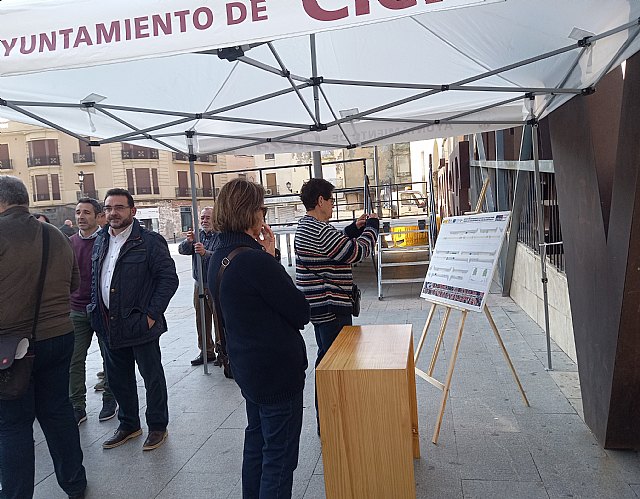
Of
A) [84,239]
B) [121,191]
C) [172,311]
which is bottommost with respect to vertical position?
[172,311]

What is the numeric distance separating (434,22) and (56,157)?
52.4 metres

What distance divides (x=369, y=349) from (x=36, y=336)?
1.90m

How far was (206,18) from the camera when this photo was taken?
7.37 ft

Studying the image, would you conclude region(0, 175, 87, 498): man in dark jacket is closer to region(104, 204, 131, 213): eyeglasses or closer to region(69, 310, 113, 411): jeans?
region(104, 204, 131, 213): eyeglasses

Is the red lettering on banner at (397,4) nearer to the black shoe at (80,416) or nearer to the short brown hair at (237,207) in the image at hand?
the short brown hair at (237,207)

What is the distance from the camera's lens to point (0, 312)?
10.1ft

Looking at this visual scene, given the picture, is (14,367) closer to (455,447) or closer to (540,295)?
(455,447)

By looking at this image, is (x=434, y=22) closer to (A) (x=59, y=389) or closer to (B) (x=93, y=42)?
(B) (x=93, y=42)

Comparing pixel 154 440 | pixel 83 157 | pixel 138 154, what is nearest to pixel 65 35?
pixel 154 440

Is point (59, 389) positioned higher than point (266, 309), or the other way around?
point (266, 309)

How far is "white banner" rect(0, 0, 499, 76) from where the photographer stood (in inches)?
84.4

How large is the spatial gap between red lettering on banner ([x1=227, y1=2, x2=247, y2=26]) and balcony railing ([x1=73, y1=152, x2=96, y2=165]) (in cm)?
5169

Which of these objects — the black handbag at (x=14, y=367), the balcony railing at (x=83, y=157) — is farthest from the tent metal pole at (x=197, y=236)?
the balcony railing at (x=83, y=157)

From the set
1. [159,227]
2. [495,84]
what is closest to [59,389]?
[495,84]
